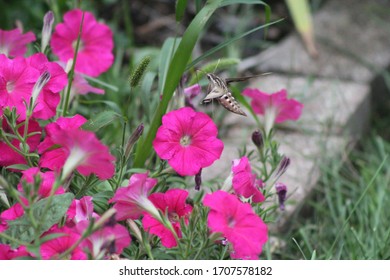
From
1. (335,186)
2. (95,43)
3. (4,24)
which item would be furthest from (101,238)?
(4,24)

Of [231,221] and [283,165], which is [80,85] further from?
[231,221]

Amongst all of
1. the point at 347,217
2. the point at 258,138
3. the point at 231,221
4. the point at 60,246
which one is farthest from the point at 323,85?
the point at 60,246

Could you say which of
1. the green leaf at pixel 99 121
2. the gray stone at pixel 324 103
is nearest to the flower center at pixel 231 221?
the green leaf at pixel 99 121

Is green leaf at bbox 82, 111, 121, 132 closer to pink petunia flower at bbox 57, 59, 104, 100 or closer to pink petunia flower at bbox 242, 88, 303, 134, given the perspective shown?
pink petunia flower at bbox 57, 59, 104, 100

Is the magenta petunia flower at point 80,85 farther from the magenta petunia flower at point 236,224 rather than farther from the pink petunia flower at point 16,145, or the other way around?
the magenta petunia flower at point 236,224
